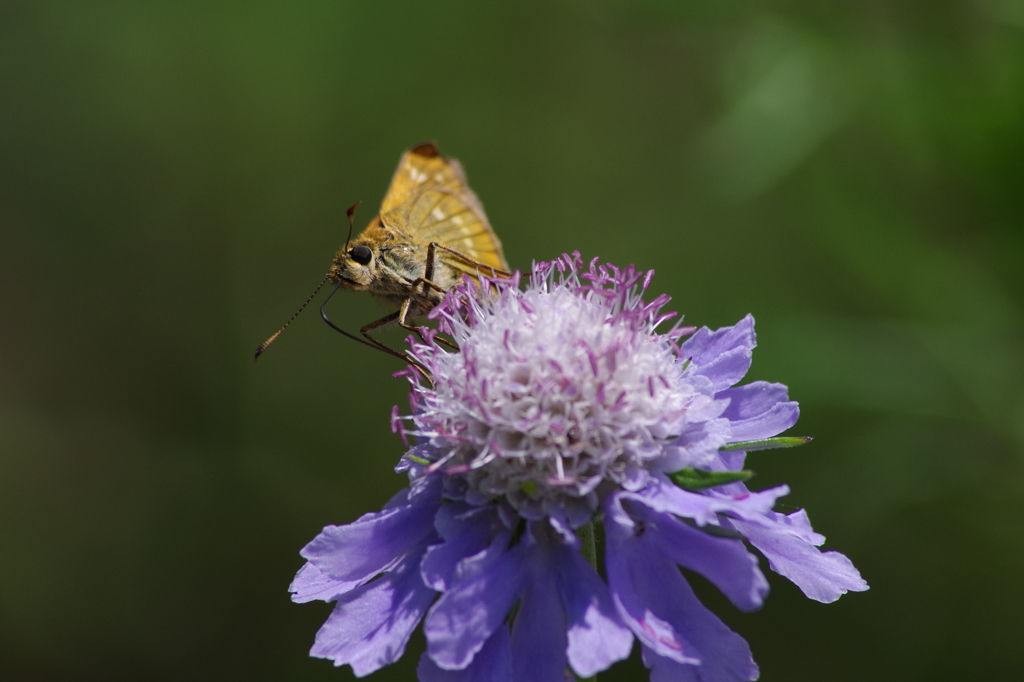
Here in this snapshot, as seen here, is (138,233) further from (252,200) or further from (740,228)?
(740,228)

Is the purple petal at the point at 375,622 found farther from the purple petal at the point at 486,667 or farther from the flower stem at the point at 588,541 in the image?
the flower stem at the point at 588,541

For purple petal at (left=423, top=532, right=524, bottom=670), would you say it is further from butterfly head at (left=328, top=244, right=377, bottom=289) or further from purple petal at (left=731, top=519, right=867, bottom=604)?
butterfly head at (left=328, top=244, right=377, bottom=289)

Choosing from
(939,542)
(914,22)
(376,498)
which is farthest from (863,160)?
(376,498)

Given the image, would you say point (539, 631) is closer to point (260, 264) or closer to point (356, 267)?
point (356, 267)

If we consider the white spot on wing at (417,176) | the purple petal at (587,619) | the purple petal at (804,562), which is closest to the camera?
the purple petal at (587,619)

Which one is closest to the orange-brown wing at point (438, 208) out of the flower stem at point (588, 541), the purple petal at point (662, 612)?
the flower stem at point (588, 541)

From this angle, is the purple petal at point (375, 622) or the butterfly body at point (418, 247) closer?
the purple petal at point (375, 622)

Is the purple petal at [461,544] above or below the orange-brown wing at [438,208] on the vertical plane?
below
